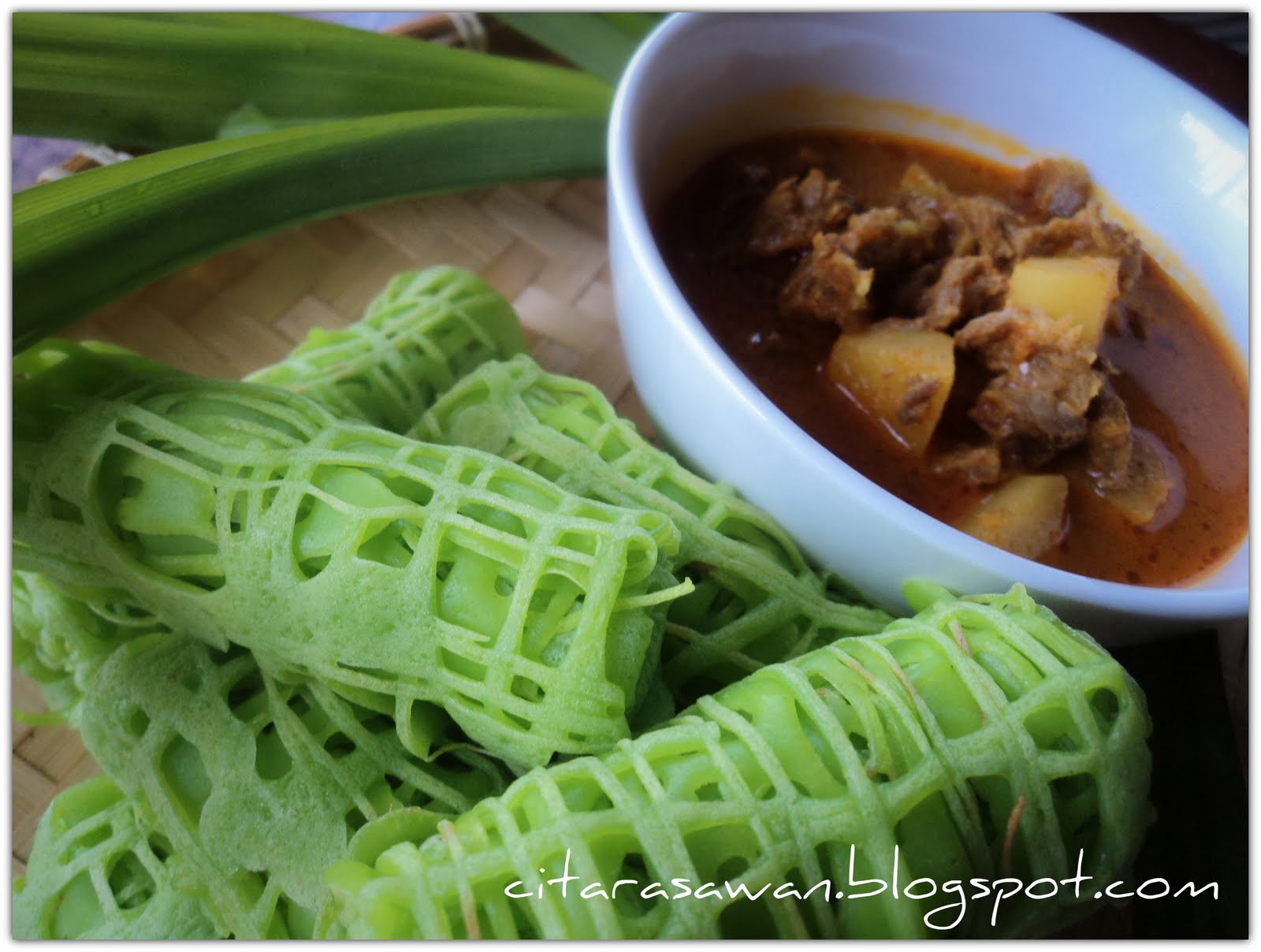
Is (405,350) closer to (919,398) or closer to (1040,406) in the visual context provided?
(919,398)

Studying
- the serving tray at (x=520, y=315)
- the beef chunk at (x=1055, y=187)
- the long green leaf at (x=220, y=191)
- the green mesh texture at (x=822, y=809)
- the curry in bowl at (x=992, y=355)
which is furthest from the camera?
the beef chunk at (x=1055, y=187)

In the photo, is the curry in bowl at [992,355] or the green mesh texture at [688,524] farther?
the curry in bowl at [992,355]

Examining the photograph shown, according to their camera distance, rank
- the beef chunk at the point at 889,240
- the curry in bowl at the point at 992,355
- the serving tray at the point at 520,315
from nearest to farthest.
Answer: the serving tray at the point at 520,315 → the curry in bowl at the point at 992,355 → the beef chunk at the point at 889,240

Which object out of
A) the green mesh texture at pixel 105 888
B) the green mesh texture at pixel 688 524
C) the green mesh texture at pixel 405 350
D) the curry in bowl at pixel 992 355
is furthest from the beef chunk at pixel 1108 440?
the green mesh texture at pixel 105 888

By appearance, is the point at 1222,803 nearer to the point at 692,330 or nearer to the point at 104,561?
the point at 692,330

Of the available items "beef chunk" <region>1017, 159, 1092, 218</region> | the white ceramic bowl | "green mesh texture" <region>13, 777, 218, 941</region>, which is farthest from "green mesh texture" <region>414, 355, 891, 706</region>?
"beef chunk" <region>1017, 159, 1092, 218</region>

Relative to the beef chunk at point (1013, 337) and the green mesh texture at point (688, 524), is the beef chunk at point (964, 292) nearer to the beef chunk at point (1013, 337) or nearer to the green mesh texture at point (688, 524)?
the beef chunk at point (1013, 337)

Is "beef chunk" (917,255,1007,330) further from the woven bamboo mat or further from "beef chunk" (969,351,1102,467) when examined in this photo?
the woven bamboo mat
